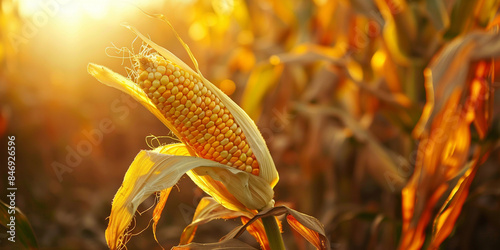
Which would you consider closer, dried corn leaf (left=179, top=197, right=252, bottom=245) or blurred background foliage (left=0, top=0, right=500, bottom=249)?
dried corn leaf (left=179, top=197, right=252, bottom=245)

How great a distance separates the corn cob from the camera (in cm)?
117

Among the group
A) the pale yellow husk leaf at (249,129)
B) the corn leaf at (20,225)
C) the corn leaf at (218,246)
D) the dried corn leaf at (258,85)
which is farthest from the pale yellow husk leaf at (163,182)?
the dried corn leaf at (258,85)

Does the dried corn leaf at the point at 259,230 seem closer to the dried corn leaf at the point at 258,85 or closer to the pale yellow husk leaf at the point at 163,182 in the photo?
the pale yellow husk leaf at the point at 163,182

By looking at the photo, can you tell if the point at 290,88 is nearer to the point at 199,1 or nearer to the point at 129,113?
the point at 129,113

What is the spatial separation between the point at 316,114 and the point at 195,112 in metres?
2.27

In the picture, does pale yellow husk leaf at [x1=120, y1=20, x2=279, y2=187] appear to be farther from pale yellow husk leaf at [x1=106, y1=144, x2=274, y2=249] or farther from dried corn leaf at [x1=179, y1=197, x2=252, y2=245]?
dried corn leaf at [x1=179, y1=197, x2=252, y2=245]

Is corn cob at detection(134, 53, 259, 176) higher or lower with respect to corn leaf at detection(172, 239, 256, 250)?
higher

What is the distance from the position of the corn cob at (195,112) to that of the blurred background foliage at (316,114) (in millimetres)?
214

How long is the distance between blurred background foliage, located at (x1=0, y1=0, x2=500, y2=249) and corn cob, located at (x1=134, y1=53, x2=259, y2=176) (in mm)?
214

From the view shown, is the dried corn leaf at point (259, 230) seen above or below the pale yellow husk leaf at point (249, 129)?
below

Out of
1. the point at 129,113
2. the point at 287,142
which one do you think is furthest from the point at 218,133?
the point at 129,113

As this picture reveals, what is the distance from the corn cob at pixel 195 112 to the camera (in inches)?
46.0

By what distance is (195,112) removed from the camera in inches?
47.7

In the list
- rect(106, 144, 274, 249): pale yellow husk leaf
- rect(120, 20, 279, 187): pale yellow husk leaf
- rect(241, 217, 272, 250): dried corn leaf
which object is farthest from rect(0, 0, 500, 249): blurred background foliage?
rect(241, 217, 272, 250): dried corn leaf
